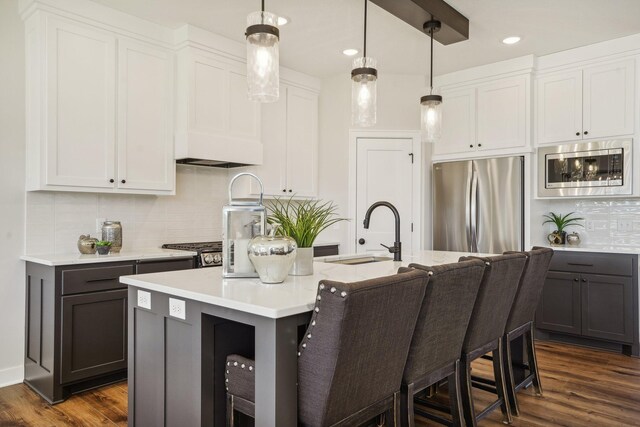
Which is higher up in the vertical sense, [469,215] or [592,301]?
[469,215]

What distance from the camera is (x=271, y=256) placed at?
5.94 ft

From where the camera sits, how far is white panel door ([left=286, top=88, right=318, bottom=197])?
4.82 m

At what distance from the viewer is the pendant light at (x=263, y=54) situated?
77.0 inches

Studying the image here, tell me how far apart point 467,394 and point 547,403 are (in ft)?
3.02

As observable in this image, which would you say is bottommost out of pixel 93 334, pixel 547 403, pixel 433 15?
pixel 547 403

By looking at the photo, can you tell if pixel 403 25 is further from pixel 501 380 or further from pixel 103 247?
pixel 103 247

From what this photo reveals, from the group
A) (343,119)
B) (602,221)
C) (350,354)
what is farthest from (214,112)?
(602,221)

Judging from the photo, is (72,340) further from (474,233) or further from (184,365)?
(474,233)

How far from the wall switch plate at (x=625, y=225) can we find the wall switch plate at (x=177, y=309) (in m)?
4.15

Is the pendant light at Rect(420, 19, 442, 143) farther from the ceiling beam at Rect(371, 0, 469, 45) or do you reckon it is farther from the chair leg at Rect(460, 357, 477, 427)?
the chair leg at Rect(460, 357, 477, 427)

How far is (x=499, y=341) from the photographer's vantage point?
2521 mm

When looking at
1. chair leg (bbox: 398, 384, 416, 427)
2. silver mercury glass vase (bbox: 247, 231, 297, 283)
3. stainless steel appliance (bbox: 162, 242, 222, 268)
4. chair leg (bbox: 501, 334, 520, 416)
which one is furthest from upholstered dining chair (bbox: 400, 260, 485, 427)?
stainless steel appliance (bbox: 162, 242, 222, 268)

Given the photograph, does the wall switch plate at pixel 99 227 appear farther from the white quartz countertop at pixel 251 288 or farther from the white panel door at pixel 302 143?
the white panel door at pixel 302 143

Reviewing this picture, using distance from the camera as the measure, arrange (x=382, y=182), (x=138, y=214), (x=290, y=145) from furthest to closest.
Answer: (x=382, y=182), (x=290, y=145), (x=138, y=214)
